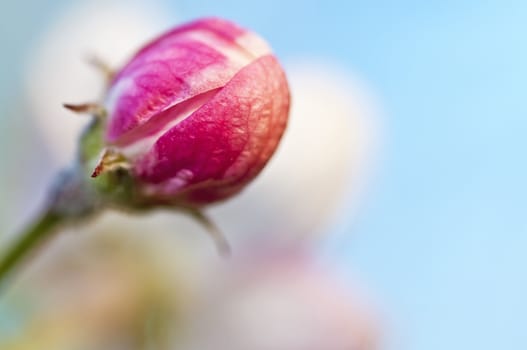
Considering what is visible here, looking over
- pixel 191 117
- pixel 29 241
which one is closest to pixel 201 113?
pixel 191 117

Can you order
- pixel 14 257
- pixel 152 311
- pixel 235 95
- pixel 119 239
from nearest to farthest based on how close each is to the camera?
pixel 235 95
pixel 14 257
pixel 152 311
pixel 119 239

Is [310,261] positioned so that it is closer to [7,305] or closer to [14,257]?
[7,305]

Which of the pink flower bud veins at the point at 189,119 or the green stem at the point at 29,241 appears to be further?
the green stem at the point at 29,241

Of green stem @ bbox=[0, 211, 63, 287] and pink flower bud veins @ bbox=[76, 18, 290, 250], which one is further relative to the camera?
green stem @ bbox=[0, 211, 63, 287]

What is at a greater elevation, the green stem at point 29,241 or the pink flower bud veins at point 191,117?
the pink flower bud veins at point 191,117

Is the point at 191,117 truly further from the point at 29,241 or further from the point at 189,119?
the point at 29,241

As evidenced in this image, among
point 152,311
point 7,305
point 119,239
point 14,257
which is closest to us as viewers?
point 14,257

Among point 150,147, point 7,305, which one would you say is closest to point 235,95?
point 150,147
